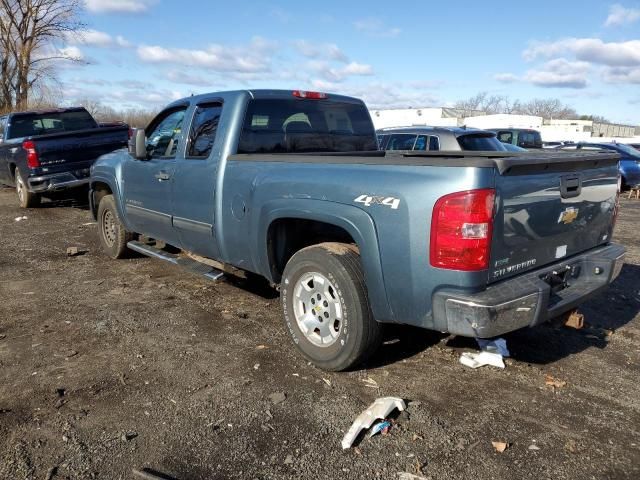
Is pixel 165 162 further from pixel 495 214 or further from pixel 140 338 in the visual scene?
pixel 495 214

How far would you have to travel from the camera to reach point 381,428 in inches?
121

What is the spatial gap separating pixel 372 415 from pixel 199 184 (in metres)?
2.58

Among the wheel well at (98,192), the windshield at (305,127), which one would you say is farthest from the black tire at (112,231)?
the windshield at (305,127)

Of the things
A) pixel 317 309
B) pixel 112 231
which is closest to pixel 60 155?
pixel 112 231

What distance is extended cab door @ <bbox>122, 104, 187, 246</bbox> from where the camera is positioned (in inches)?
208

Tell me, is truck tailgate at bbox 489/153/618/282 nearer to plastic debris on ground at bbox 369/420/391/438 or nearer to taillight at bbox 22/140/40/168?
plastic debris on ground at bbox 369/420/391/438

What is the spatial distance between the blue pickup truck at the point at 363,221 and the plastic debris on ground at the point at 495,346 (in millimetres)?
739

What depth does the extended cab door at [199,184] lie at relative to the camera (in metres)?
4.62

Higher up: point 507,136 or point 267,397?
point 507,136

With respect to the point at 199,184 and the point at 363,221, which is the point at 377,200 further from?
the point at 199,184

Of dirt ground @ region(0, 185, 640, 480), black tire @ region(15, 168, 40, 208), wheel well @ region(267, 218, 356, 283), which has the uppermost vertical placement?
wheel well @ region(267, 218, 356, 283)

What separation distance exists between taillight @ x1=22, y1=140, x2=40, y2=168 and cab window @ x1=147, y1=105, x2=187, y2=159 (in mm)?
5223

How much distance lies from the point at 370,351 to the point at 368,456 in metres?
0.89

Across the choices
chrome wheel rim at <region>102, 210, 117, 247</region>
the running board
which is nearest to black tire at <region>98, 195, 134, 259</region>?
chrome wheel rim at <region>102, 210, 117, 247</region>
